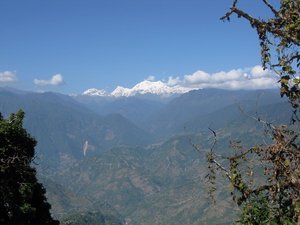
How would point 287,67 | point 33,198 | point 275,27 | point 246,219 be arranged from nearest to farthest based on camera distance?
point 287,67, point 275,27, point 246,219, point 33,198

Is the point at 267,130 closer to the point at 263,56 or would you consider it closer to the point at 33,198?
the point at 263,56

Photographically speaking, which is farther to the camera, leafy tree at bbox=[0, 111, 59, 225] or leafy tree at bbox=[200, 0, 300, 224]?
leafy tree at bbox=[0, 111, 59, 225]

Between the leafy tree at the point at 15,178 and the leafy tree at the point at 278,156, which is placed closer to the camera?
the leafy tree at the point at 278,156

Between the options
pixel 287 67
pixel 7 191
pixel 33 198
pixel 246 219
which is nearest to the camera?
pixel 287 67

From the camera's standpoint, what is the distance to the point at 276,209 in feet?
42.0

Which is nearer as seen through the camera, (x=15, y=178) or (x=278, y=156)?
(x=278, y=156)

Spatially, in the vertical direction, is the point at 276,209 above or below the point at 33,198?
above

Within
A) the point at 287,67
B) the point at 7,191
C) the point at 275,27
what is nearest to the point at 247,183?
the point at 287,67

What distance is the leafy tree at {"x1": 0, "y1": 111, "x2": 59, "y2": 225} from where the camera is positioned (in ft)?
111

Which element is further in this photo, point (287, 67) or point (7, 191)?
point (7, 191)

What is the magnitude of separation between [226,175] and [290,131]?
2088 millimetres

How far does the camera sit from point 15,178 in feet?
115

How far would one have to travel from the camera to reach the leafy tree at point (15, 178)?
33844 millimetres

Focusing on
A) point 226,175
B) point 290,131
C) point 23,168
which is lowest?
point 23,168
